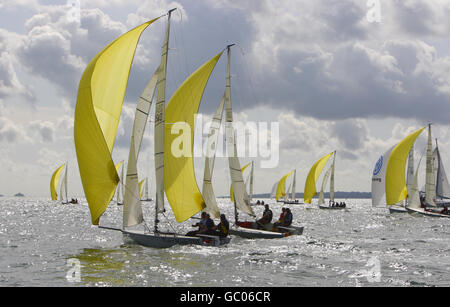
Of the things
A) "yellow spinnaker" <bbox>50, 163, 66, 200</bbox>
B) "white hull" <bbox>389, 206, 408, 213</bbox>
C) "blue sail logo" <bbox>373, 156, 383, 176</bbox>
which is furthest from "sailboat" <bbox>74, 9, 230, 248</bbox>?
"yellow spinnaker" <bbox>50, 163, 66, 200</bbox>

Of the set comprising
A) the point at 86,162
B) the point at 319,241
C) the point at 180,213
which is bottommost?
the point at 319,241

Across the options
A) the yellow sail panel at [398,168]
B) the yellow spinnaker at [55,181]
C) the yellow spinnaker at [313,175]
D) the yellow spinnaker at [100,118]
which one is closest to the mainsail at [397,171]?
the yellow sail panel at [398,168]

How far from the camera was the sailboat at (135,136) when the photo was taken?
55.2 feet

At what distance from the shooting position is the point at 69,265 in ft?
56.0

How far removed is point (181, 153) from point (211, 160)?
437 centimetres

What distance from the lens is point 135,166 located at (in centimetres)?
1950

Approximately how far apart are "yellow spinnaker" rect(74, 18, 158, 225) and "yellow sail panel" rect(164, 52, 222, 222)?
158 inches

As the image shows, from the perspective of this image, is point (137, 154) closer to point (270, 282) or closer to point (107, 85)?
Answer: point (107, 85)

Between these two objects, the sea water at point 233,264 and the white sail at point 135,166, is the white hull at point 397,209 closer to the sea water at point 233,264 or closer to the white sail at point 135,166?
the sea water at point 233,264

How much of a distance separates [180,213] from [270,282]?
27.8 feet

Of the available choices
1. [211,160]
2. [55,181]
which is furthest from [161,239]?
[55,181]

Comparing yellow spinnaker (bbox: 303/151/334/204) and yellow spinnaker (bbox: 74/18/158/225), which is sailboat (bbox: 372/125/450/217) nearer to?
yellow spinnaker (bbox: 303/151/334/204)

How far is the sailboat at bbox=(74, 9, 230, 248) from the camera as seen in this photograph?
55.2 feet
